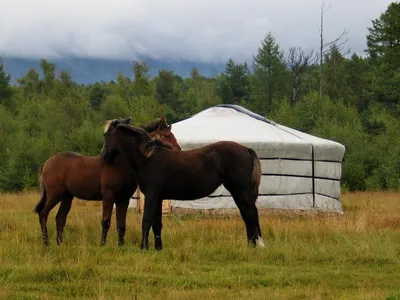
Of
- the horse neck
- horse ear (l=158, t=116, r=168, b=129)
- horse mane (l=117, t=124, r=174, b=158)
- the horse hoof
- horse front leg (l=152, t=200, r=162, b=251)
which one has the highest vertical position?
horse ear (l=158, t=116, r=168, b=129)

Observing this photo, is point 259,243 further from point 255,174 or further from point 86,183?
point 86,183

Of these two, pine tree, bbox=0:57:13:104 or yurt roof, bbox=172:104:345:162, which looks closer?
yurt roof, bbox=172:104:345:162

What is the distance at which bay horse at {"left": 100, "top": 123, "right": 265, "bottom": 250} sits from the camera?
7742mm

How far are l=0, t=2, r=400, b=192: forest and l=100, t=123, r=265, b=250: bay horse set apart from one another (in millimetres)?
14742

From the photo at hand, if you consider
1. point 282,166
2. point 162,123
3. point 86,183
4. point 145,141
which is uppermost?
point 162,123

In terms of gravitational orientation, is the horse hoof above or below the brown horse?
below

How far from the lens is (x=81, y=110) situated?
39219mm

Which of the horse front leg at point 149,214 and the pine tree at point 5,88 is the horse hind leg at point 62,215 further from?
the pine tree at point 5,88

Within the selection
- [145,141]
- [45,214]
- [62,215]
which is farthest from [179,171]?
[45,214]

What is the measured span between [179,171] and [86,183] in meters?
1.28

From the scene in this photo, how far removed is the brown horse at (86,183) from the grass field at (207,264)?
36 centimetres

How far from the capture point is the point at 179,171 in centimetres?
788

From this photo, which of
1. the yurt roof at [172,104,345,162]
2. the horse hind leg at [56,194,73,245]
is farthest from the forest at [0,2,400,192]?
the horse hind leg at [56,194,73,245]

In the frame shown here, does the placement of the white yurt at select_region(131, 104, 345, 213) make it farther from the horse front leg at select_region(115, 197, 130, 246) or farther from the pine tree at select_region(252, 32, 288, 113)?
the pine tree at select_region(252, 32, 288, 113)
